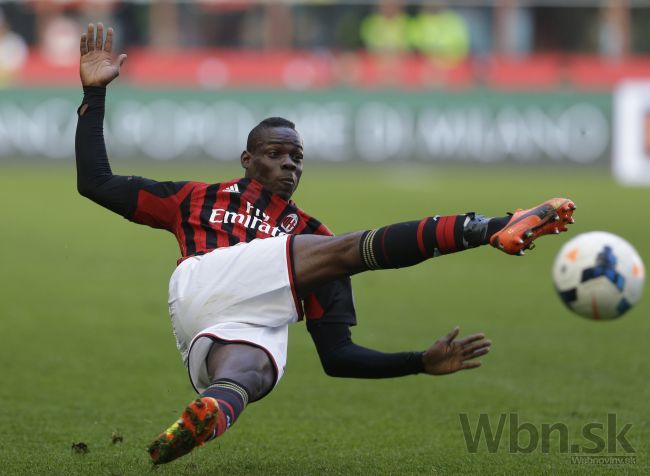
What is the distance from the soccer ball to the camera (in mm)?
6422

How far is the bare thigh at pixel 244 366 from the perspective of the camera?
4887 mm

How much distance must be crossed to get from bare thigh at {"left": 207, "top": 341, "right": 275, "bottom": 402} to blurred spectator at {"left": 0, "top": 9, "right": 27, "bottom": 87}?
23337 mm

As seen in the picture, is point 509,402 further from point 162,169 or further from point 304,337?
point 162,169

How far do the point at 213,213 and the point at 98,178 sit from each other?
582mm

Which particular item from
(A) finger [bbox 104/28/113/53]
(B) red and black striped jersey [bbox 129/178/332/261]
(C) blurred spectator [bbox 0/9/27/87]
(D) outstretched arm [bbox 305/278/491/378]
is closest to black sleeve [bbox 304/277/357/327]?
(D) outstretched arm [bbox 305/278/491/378]

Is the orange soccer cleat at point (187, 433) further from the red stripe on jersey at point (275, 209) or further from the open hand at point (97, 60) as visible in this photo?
the open hand at point (97, 60)

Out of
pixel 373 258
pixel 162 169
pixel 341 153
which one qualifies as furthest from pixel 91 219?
pixel 373 258

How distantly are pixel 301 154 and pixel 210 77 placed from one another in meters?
23.9

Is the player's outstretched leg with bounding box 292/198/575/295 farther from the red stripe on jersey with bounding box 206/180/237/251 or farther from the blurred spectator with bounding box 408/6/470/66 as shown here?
the blurred spectator with bounding box 408/6/470/66

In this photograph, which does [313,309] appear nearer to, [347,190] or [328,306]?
[328,306]

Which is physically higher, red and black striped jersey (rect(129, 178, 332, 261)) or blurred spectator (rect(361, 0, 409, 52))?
blurred spectator (rect(361, 0, 409, 52))

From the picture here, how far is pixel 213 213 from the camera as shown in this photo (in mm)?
5512

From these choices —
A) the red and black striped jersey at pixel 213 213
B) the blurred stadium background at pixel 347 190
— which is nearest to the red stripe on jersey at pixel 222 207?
the red and black striped jersey at pixel 213 213

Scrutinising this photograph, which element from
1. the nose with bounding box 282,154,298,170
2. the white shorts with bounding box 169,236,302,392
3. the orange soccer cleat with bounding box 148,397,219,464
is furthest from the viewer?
the nose with bounding box 282,154,298,170
